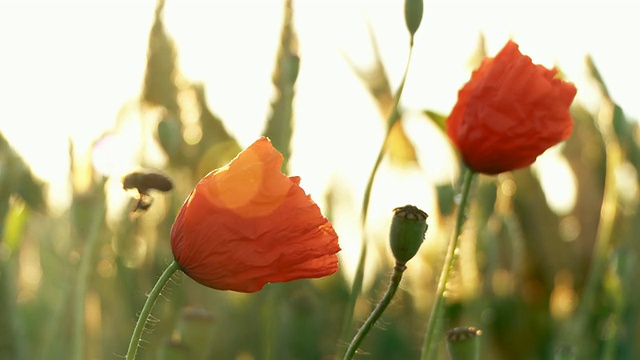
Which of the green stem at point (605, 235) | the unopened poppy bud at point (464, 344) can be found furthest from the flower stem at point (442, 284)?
the green stem at point (605, 235)

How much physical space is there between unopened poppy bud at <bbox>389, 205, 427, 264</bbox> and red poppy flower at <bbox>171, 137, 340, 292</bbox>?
40 millimetres

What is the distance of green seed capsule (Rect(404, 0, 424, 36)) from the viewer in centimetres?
71

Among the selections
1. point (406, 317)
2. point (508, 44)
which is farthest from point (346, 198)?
point (508, 44)

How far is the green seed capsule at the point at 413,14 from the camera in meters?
0.71

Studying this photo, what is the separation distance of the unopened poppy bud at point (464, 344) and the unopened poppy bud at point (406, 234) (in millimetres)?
111

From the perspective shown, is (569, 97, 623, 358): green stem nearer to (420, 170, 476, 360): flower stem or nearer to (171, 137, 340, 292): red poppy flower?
(420, 170, 476, 360): flower stem

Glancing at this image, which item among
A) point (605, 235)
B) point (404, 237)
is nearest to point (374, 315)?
point (404, 237)

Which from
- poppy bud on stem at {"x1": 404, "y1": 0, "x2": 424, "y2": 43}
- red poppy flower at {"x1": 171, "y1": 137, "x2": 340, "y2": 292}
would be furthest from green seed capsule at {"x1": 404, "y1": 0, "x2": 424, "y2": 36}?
red poppy flower at {"x1": 171, "y1": 137, "x2": 340, "y2": 292}

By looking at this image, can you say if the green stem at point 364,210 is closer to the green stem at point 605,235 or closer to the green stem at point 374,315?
the green stem at point 374,315

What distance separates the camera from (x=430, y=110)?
93cm

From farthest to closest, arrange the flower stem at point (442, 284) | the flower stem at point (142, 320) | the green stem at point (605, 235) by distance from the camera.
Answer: the green stem at point (605, 235) < the flower stem at point (442, 284) < the flower stem at point (142, 320)

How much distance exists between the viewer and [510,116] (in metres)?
0.67

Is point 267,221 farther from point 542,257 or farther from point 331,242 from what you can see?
point 542,257

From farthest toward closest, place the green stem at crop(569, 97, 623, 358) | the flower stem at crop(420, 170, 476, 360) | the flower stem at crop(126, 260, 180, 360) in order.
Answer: the green stem at crop(569, 97, 623, 358)
the flower stem at crop(420, 170, 476, 360)
the flower stem at crop(126, 260, 180, 360)
